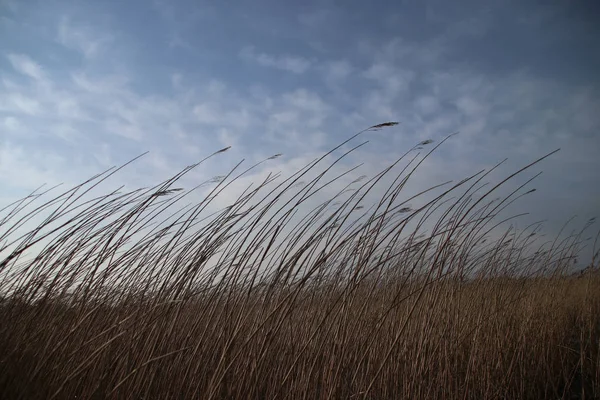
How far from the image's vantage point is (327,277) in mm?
2426

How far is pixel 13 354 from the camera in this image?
4.35 ft

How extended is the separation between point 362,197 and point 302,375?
0.90 m

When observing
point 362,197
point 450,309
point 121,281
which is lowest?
point 121,281

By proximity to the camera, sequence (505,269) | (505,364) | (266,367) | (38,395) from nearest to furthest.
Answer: (38,395) → (266,367) → (505,364) → (505,269)

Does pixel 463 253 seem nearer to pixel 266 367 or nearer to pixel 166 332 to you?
pixel 266 367

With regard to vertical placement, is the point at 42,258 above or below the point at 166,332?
above

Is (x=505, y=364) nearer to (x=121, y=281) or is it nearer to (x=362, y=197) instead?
(x=362, y=197)

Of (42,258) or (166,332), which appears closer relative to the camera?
(166,332)

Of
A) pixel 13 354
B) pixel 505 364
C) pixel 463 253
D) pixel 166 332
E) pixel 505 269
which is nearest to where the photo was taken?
pixel 13 354

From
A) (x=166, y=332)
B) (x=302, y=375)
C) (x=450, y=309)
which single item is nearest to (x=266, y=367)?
(x=302, y=375)

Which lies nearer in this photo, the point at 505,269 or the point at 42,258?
the point at 42,258

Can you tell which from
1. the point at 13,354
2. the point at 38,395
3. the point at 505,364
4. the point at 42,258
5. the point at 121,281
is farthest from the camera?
the point at 505,364

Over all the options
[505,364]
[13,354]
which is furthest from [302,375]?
[505,364]

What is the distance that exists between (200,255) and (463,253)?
5.34 ft
